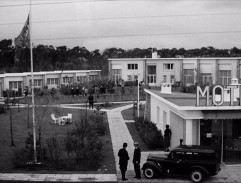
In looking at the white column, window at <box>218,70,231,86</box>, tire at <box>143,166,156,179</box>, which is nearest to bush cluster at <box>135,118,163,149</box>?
the white column

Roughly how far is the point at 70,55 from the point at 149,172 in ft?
324

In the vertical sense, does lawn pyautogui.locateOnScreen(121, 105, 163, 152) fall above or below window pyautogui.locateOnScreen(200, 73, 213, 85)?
below

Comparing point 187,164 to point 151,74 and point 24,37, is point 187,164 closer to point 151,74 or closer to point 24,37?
point 24,37

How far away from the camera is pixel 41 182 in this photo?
55.3ft

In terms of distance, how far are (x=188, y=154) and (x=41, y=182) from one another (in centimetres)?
626

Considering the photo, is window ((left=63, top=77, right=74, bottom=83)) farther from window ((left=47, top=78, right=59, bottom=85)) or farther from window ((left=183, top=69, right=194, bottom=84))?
window ((left=183, top=69, right=194, bottom=84))

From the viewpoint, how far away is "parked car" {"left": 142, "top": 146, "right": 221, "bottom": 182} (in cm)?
1688

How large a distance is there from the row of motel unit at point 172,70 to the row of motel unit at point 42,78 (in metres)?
5.59

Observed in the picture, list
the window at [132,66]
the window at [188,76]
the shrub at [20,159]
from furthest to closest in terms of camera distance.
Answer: the window at [132,66], the window at [188,76], the shrub at [20,159]

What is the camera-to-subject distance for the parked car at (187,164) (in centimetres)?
1688

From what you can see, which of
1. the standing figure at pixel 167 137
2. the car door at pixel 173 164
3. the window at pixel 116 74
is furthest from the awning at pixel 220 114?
the window at pixel 116 74

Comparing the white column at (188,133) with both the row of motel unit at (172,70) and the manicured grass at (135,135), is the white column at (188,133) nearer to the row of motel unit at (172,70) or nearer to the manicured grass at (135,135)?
the manicured grass at (135,135)

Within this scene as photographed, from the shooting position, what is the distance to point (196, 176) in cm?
1688

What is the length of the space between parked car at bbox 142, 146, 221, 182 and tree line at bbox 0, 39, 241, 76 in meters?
54.7
